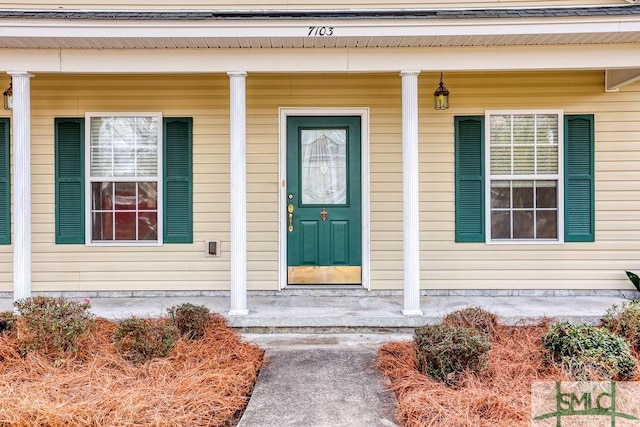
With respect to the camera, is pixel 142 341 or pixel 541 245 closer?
pixel 142 341

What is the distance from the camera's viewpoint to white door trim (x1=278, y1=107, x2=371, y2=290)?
538cm

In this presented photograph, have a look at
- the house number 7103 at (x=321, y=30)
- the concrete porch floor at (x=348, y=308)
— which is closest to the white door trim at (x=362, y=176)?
the concrete porch floor at (x=348, y=308)

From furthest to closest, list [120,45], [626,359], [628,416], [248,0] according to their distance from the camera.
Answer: [248,0], [120,45], [626,359], [628,416]

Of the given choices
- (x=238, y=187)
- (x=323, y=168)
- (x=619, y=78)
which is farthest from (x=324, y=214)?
(x=619, y=78)

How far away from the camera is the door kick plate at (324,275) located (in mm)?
5449

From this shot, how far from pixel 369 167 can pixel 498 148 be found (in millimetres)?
1579

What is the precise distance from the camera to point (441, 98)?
17.0ft

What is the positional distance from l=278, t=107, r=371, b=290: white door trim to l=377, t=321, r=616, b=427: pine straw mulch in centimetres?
190

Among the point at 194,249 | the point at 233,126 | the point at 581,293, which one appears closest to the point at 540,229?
the point at 581,293

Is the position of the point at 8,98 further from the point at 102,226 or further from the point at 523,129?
the point at 523,129

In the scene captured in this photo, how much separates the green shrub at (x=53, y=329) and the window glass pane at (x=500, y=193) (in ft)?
14.8

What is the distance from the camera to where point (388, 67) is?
4.41m

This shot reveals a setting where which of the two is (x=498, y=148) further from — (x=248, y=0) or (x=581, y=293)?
(x=248, y=0)

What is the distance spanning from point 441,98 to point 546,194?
1747 millimetres
